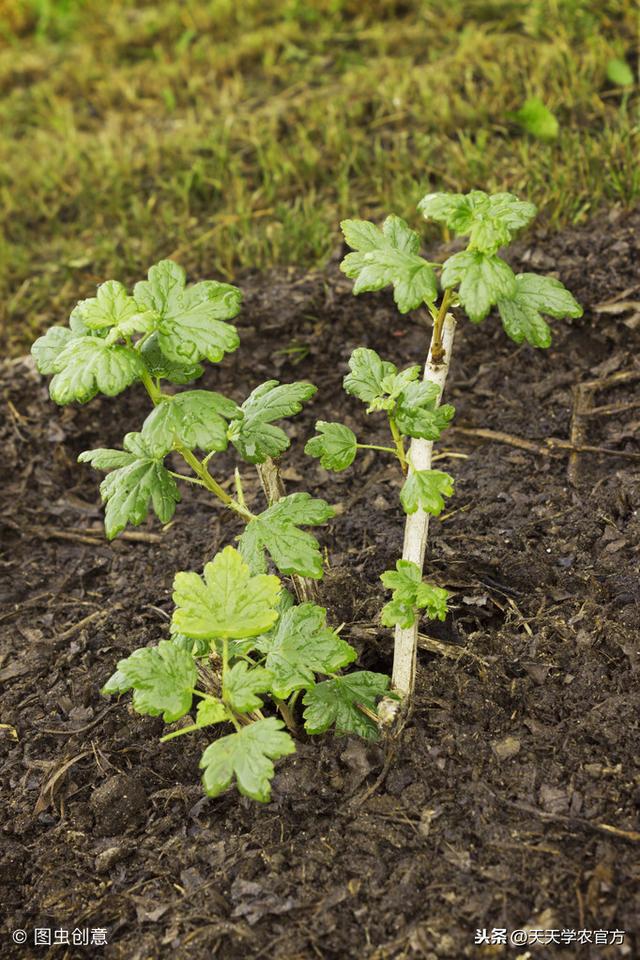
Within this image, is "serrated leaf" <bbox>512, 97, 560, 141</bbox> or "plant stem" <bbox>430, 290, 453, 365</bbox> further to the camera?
"serrated leaf" <bbox>512, 97, 560, 141</bbox>

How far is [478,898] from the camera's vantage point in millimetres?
1875

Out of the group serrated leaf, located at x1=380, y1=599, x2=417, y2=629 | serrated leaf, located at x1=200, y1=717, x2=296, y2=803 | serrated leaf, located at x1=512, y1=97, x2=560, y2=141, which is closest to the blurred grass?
serrated leaf, located at x1=512, y1=97, x2=560, y2=141

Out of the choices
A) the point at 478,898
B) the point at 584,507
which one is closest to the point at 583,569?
the point at 584,507

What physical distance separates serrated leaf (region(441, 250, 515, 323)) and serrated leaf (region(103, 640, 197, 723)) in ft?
2.94

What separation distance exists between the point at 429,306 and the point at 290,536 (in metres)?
0.57

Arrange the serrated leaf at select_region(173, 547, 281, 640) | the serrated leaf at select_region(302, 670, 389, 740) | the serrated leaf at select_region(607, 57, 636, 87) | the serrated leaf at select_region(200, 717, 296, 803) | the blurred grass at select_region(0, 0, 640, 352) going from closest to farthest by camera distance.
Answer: the serrated leaf at select_region(200, 717, 296, 803) < the serrated leaf at select_region(173, 547, 281, 640) < the serrated leaf at select_region(302, 670, 389, 740) < the blurred grass at select_region(0, 0, 640, 352) < the serrated leaf at select_region(607, 57, 636, 87)

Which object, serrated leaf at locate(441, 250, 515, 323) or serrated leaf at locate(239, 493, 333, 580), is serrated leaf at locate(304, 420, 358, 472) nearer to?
serrated leaf at locate(239, 493, 333, 580)

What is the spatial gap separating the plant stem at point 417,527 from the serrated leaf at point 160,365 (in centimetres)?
51

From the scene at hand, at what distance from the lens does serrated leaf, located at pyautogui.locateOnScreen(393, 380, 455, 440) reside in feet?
6.31

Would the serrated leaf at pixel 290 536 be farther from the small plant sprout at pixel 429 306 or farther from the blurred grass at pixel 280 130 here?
the blurred grass at pixel 280 130

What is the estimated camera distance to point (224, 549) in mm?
1958

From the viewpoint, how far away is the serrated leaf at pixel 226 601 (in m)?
1.86

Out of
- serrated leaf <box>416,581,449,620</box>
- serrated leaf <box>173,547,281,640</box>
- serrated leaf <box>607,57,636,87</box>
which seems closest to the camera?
serrated leaf <box>173,547,281,640</box>

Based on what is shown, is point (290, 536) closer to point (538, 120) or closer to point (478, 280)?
point (478, 280)
